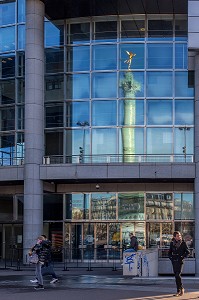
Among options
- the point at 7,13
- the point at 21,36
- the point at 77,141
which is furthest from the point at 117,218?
the point at 7,13

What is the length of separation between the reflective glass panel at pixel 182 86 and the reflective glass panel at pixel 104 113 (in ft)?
11.9

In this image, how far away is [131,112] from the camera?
112 ft

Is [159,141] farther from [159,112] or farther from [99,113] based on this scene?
[99,113]

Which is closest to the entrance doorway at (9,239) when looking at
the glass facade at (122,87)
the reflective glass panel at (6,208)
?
the reflective glass panel at (6,208)

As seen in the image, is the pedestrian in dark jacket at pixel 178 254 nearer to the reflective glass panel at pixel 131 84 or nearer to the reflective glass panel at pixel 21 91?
the reflective glass panel at pixel 131 84

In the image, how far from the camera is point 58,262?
34062 mm

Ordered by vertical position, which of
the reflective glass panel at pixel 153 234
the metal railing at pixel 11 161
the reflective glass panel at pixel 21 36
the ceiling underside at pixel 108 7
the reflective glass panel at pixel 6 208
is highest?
the ceiling underside at pixel 108 7

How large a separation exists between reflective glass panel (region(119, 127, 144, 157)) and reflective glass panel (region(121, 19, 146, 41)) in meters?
5.34

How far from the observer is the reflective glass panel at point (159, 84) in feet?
112

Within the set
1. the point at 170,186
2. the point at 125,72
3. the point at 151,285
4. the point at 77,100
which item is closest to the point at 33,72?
the point at 77,100

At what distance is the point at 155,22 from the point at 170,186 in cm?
949

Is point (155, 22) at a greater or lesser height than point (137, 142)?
greater

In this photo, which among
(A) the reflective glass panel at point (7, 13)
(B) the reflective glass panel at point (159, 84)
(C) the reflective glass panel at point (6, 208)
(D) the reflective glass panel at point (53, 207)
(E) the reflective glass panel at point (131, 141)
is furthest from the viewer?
(C) the reflective glass panel at point (6, 208)

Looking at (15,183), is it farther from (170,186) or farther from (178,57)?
(178,57)
